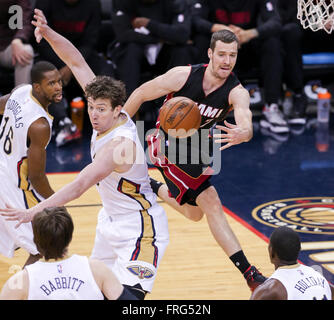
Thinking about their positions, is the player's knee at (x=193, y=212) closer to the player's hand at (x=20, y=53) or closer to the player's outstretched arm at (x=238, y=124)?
the player's outstretched arm at (x=238, y=124)

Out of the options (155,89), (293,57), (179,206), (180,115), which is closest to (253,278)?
(179,206)

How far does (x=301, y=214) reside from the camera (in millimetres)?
6195

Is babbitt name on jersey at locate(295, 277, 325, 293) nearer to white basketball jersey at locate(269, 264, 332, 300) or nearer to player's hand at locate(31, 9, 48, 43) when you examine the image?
white basketball jersey at locate(269, 264, 332, 300)

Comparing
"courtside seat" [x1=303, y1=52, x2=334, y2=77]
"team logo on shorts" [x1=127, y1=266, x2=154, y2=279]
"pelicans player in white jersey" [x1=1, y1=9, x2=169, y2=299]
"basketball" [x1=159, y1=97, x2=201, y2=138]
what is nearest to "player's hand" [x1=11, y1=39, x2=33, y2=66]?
"courtside seat" [x1=303, y1=52, x2=334, y2=77]

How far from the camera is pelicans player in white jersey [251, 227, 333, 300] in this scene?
3.27m

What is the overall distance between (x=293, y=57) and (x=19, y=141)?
5650 mm

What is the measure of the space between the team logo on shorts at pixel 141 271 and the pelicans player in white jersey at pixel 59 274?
0.81 m

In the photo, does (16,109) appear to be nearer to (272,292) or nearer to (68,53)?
(68,53)

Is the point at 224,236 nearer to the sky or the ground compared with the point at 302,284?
nearer to the ground

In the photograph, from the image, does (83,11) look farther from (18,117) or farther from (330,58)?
(18,117)

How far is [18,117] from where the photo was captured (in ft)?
15.5

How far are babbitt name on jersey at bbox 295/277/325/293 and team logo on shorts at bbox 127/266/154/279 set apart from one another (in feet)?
3.24

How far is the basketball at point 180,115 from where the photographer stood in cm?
455

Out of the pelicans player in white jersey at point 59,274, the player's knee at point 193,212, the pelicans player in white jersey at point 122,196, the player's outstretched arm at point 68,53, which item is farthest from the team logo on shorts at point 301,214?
the pelicans player in white jersey at point 59,274
